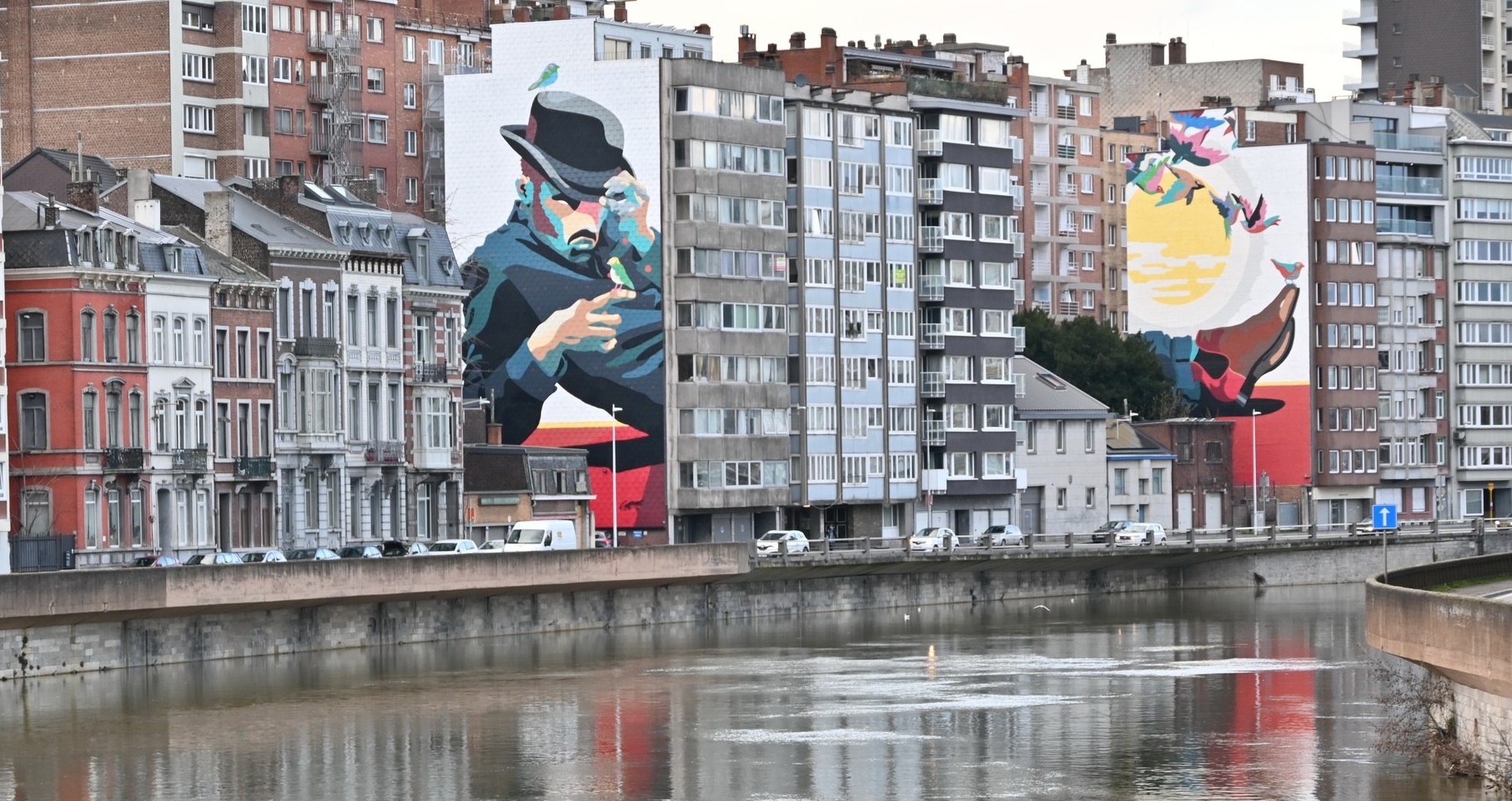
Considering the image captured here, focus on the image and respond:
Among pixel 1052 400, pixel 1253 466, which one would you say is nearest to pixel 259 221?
pixel 1052 400

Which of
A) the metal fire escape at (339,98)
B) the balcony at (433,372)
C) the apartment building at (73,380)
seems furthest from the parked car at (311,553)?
the metal fire escape at (339,98)

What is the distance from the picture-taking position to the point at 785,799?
61125 mm

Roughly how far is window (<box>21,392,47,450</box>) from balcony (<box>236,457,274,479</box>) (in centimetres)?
951

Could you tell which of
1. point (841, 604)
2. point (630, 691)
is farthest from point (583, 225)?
point (630, 691)

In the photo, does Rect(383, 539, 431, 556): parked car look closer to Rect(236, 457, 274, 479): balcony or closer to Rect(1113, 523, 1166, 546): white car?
Rect(236, 457, 274, 479): balcony

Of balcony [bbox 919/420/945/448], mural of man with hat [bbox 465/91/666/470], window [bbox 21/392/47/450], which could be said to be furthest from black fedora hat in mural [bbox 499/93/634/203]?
window [bbox 21/392/47/450]

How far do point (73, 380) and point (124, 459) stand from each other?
3274 mm

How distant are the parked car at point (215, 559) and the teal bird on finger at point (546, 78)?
→ 3999 centimetres

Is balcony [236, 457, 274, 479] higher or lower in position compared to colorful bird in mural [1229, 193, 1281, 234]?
lower

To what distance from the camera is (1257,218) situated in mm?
171125

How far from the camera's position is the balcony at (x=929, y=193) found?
148m

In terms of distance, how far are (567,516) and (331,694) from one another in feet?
146

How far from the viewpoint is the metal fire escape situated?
15162 centimetres

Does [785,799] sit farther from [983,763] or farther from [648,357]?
[648,357]
